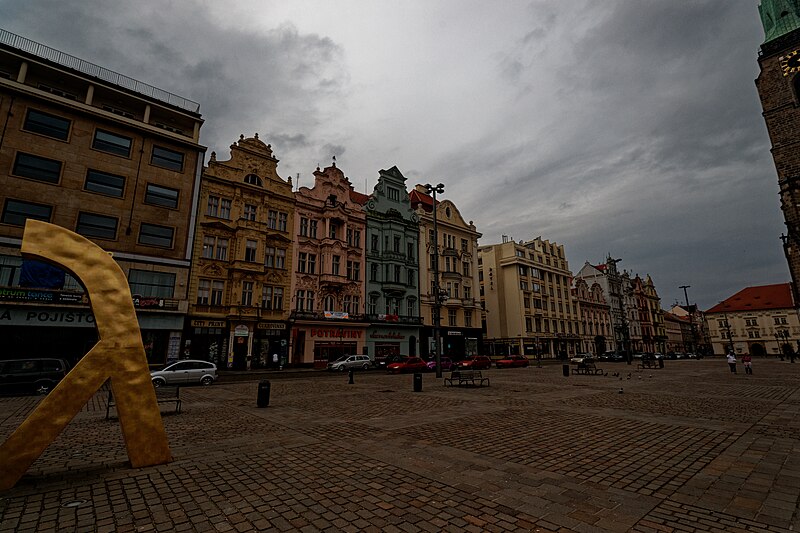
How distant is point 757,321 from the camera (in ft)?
268

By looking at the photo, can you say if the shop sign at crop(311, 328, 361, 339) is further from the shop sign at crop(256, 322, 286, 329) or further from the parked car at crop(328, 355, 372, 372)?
the parked car at crop(328, 355, 372, 372)

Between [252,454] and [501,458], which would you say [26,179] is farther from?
[501,458]

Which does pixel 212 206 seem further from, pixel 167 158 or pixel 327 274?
pixel 327 274

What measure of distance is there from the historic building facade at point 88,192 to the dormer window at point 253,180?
4200 millimetres

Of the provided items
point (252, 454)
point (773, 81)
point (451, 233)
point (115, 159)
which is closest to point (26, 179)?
point (115, 159)

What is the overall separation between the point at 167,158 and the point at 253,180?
7.21 metres

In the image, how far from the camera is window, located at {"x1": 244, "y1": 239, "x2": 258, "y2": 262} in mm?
35000

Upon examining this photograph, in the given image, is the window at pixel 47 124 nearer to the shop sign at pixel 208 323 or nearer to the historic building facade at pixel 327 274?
the shop sign at pixel 208 323

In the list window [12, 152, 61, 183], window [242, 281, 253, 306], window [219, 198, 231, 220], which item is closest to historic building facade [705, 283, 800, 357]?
window [242, 281, 253, 306]

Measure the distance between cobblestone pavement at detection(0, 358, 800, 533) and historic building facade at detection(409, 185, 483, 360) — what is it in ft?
119

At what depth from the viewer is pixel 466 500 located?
4.98 m

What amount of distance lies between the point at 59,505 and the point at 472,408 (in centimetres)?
1019

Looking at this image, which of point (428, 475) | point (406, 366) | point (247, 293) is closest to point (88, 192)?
point (247, 293)

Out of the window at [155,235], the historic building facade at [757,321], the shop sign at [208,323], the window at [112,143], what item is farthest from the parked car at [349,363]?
the historic building facade at [757,321]
